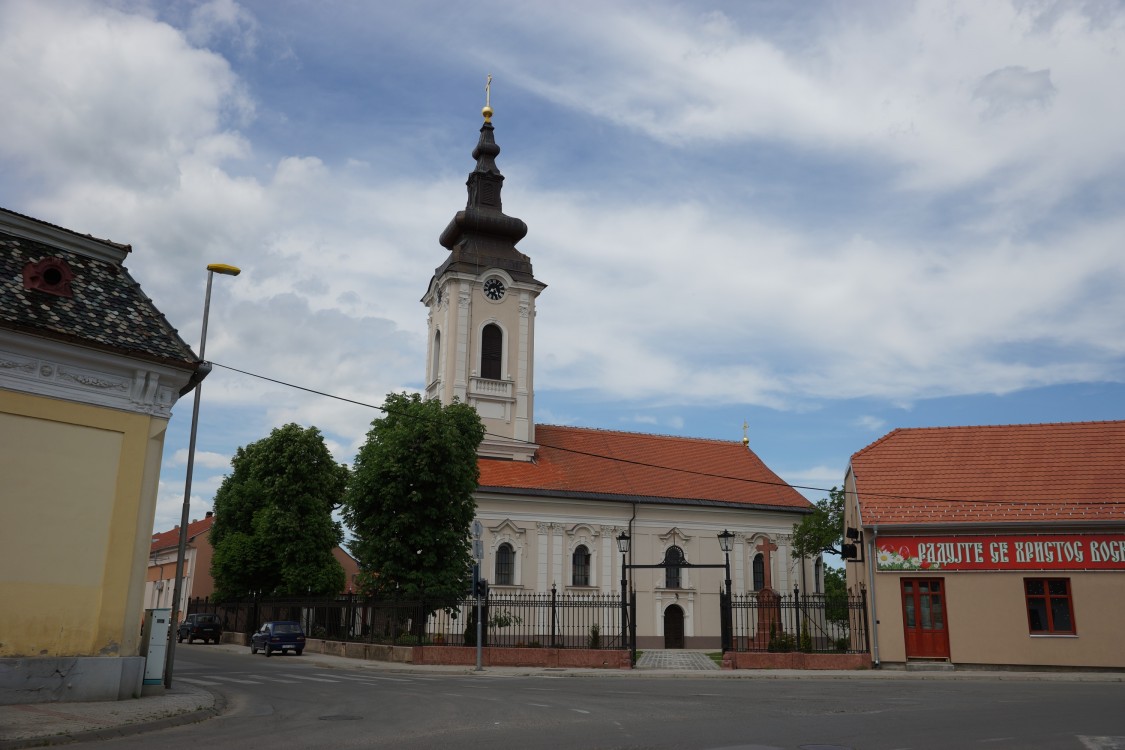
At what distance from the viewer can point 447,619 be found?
38062 mm

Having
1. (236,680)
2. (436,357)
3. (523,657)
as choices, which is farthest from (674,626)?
(236,680)

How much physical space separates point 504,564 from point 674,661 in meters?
12.2

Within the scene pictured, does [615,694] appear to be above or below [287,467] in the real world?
below

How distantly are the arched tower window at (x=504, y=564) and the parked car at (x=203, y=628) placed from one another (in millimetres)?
14414

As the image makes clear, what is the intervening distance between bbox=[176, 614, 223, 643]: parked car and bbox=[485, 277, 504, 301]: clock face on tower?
20.7 m

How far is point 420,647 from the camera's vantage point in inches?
1126

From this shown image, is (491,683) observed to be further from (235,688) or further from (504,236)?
(504,236)

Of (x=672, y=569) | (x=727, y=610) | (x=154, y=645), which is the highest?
(x=672, y=569)

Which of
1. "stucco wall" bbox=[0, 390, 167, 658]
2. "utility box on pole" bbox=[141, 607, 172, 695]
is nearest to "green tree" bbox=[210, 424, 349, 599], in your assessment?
"utility box on pole" bbox=[141, 607, 172, 695]

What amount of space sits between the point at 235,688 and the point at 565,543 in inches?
980

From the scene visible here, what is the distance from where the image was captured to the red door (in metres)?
27.9

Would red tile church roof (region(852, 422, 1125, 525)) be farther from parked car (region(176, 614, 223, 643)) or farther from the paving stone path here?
parked car (region(176, 614, 223, 643))

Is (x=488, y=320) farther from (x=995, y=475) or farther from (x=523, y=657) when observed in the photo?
(x=995, y=475)

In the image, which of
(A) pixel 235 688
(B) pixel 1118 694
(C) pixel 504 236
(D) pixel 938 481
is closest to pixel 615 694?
(A) pixel 235 688
